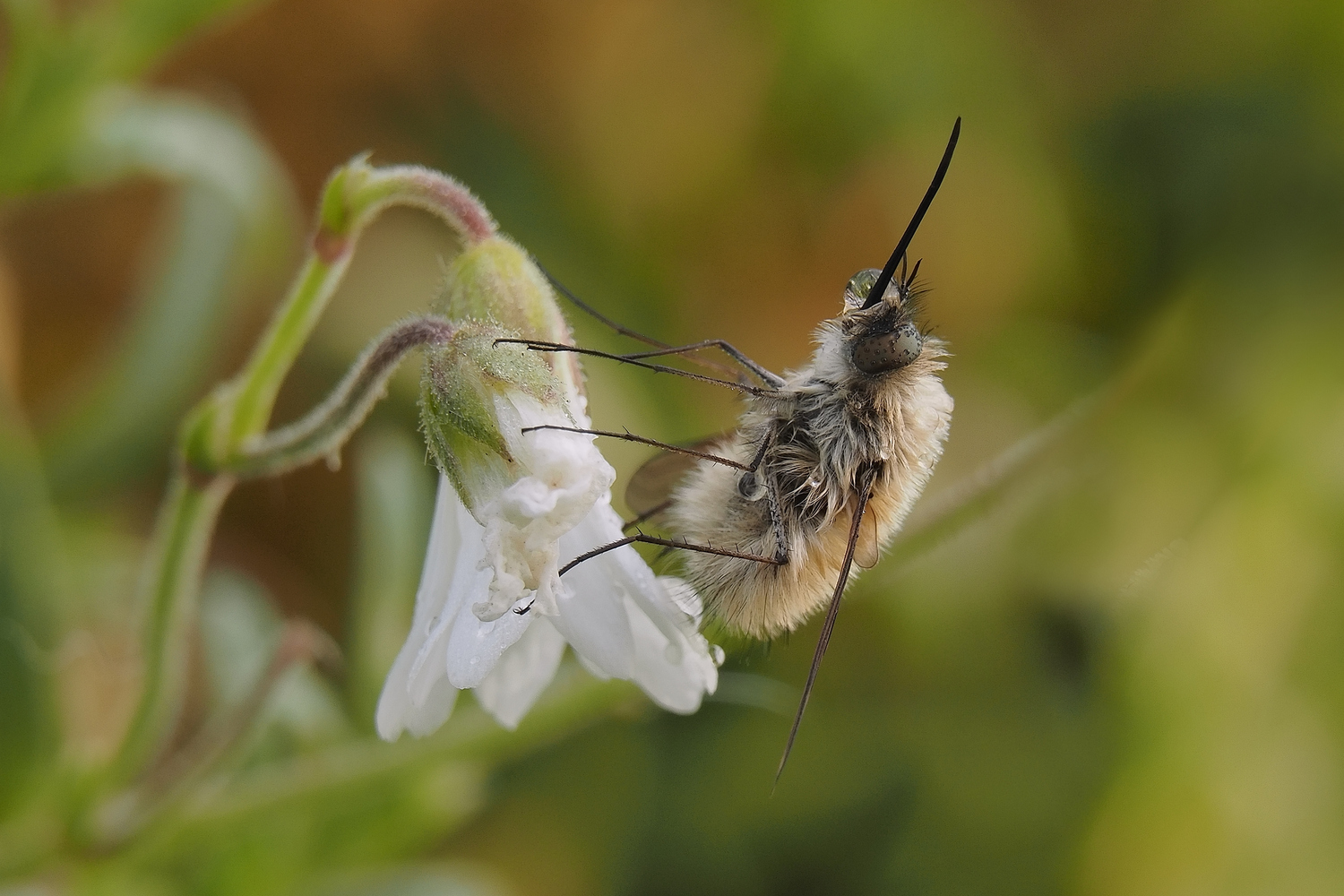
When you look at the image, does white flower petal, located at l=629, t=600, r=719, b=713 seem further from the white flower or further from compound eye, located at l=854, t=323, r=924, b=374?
compound eye, located at l=854, t=323, r=924, b=374

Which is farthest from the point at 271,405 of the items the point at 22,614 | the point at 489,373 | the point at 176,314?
the point at 176,314

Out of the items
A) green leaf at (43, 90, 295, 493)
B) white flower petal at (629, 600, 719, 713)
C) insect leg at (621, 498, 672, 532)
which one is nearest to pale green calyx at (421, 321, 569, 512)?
white flower petal at (629, 600, 719, 713)

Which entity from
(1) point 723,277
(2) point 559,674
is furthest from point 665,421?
(2) point 559,674

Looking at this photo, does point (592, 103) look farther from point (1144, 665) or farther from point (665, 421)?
point (1144, 665)

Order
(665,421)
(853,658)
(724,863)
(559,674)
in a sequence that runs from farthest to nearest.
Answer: (665,421) → (853,658) → (724,863) → (559,674)

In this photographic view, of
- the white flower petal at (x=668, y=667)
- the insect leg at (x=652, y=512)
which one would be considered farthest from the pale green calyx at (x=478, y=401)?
the insect leg at (x=652, y=512)

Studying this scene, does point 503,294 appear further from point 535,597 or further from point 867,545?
point 867,545

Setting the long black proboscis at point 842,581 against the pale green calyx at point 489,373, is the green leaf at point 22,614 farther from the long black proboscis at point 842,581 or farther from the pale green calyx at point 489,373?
the long black proboscis at point 842,581

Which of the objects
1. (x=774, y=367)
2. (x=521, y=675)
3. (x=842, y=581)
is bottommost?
(x=774, y=367)
